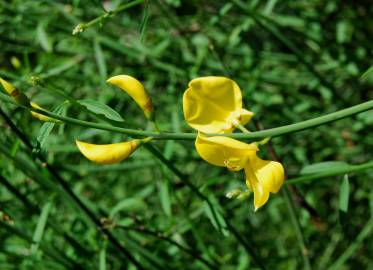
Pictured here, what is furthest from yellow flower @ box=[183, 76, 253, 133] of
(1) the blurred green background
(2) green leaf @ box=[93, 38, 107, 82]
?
(2) green leaf @ box=[93, 38, 107, 82]

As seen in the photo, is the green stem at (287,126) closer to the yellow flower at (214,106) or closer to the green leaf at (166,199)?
the yellow flower at (214,106)

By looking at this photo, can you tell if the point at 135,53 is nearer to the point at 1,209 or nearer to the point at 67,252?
the point at 67,252

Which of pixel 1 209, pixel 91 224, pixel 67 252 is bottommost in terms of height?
pixel 67 252

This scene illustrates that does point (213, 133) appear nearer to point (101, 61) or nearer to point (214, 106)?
point (214, 106)

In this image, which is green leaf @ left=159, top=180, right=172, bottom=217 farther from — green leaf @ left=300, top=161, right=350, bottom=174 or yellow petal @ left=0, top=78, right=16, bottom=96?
yellow petal @ left=0, top=78, right=16, bottom=96


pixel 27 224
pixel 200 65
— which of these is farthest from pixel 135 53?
pixel 27 224

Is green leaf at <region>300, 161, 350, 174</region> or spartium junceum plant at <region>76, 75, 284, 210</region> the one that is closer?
spartium junceum plant at <region>76, 75, 284, 210</region>

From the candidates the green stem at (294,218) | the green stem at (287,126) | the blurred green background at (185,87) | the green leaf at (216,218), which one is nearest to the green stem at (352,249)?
the blurred green background at (185,87)
